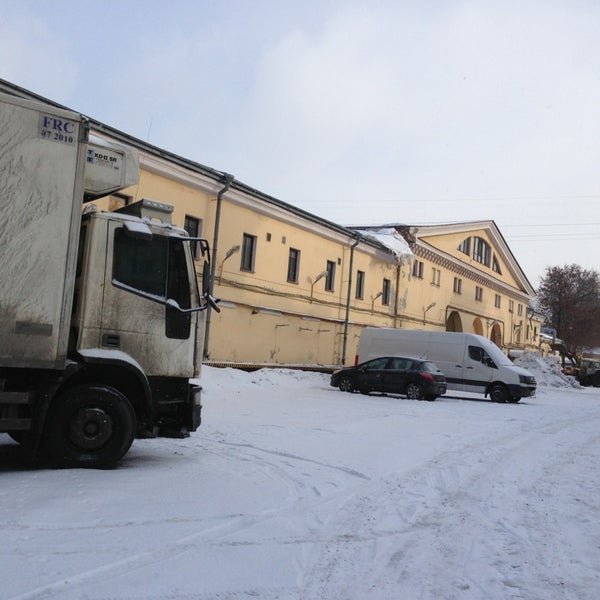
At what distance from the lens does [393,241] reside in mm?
34781

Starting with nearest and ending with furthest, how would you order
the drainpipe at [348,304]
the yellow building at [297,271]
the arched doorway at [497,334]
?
the yellow building at [297,271], the drainpipe at [348,304], the arched doorway at [497,334]

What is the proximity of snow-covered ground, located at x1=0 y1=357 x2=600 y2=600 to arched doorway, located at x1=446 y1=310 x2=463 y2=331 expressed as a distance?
3332 cm

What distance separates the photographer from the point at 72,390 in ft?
23.5

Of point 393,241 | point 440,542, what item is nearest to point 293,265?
point 393,241

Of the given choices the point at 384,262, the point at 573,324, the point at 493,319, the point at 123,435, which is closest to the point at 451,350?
the point at 384,262

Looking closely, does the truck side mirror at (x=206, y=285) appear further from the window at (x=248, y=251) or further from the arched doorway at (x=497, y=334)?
the arched doorway at (x=497, y=334)

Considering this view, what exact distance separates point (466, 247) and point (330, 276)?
58.4 ft

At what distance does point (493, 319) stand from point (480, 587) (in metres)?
48.7

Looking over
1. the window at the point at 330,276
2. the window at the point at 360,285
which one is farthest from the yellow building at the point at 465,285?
the window at the point at 330,276

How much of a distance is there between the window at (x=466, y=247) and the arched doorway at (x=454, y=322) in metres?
4.17

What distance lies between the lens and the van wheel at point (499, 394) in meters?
23.4

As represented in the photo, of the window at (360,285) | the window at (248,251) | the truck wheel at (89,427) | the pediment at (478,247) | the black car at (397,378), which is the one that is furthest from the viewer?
the pediment at (478,247)

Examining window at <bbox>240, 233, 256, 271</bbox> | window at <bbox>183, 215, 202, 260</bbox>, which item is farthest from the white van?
window at <bbox>183, 215, 202, 260</bbox>

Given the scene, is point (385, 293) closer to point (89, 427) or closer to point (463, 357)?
point (463, 357)
